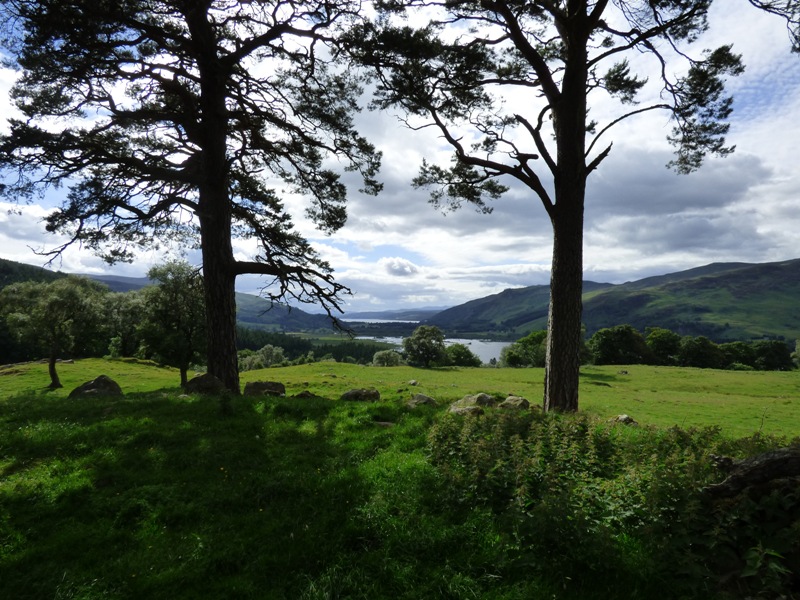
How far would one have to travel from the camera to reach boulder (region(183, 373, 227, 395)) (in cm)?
1398

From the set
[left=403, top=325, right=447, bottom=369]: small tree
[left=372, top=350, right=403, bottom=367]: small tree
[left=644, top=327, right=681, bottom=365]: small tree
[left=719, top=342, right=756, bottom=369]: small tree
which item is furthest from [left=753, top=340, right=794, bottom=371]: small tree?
[left=372, top=350, right=403, bottom=367]: small tree

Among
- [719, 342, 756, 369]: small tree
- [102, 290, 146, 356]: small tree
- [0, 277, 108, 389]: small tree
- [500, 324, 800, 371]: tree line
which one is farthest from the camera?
[719, 342, 756, 369]: small tree

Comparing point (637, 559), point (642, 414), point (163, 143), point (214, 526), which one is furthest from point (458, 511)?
point (642, 414)

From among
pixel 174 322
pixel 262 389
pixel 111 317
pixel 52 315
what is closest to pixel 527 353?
pixel 174 322

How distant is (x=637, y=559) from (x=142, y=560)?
6403 mm

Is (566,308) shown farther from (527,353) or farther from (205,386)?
(527,353)

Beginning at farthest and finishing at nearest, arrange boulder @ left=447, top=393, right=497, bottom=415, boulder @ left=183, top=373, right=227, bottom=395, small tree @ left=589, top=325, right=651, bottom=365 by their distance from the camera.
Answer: small tree @ left=589, top=325, right=651, bottom=365 → boulder @ left=183, top=373, right=227, bottom=395 → boulder @ left=447, top=393, right=497, bottom=415

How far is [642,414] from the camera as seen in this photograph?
28.5 metres

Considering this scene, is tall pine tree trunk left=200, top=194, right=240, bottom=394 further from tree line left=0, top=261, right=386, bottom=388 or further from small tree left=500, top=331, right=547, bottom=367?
small tree left=500, top=331, right=547, bottom=367

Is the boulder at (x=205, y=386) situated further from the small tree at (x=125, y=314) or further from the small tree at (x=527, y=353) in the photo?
the small tree at (x=527, y=353)

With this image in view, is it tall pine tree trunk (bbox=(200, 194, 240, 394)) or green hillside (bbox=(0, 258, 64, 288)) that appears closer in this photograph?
tall pine tree trunk (bbox=(200, 194, 240, 394))

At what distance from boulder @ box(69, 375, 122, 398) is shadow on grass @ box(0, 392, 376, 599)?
5036 millimetres

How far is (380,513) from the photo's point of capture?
6.19m

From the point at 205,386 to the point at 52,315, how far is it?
33567 mm
